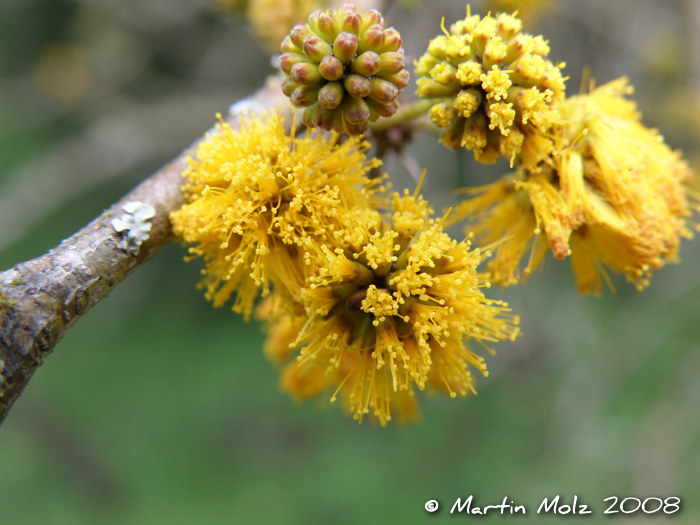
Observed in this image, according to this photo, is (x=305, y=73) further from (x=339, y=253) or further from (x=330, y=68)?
(x=339, y=253)

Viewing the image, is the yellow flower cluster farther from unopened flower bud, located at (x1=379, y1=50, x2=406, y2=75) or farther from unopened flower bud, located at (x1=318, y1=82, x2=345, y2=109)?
unopened flower bud, located at (x1=379, y1=50, x2=406, y2=75)

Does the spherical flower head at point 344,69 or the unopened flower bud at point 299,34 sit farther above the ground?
the unopened flower bud at point 299,34

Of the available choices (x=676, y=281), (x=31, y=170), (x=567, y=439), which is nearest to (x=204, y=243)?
(x=31, y=170)

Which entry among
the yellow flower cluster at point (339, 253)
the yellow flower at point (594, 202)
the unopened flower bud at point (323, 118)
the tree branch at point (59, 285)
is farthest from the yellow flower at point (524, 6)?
the tree branch at point (59, 285)

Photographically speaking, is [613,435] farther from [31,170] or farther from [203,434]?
[31,170]

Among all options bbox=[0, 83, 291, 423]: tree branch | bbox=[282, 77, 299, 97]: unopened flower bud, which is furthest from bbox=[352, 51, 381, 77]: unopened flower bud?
bbox=[0, 83, 291, 423]: tree branch

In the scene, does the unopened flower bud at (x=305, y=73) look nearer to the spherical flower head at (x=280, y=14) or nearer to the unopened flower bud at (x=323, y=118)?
the unopened flower bud at (x=323, y=118)

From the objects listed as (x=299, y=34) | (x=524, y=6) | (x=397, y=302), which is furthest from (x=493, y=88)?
(x=524, y=6)
